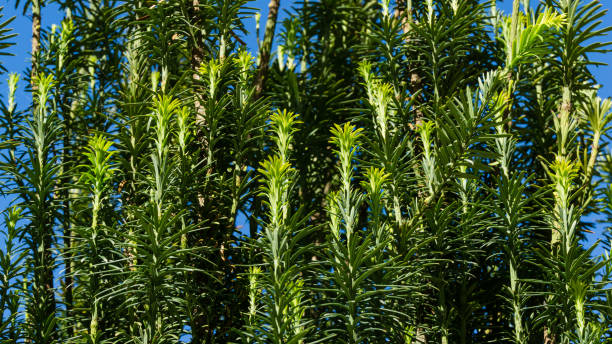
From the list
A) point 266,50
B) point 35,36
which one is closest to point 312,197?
point 266,50

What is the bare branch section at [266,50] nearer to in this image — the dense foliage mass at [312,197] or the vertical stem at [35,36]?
the dense foliage mass at [312,197]

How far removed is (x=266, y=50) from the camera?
7.38 ft

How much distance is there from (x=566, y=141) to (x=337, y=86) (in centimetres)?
90

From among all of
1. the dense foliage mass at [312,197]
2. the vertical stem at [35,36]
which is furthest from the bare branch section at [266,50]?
the vertical stem at [35,36]

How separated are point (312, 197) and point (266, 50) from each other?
1.78ft

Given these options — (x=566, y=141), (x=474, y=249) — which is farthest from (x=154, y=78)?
(x=566, y=141)

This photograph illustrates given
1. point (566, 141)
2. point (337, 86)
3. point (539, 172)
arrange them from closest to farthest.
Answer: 1. point (566, 141)
2. point (539, 172)
3. point (337, 86)

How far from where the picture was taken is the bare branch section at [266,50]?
219 centimetres

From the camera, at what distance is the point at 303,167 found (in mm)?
2258

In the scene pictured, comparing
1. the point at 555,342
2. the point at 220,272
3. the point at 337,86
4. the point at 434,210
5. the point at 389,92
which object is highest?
the point at 337,86

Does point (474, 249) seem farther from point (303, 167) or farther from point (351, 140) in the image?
point (303, 167)

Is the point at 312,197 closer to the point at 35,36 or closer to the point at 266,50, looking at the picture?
the point at 266,50

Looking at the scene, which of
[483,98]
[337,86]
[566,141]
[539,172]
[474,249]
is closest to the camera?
[483,98]

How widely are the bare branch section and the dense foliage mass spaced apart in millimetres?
11
